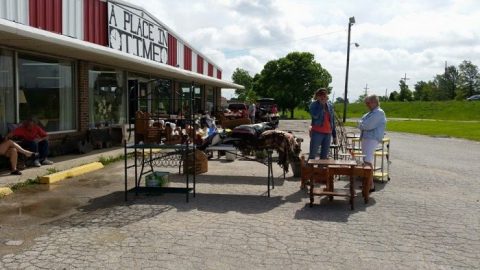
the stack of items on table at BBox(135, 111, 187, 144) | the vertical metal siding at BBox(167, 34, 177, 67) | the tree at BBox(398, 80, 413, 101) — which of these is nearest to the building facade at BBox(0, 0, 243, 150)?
the stack of items on table at BBox(135, 111, 187, 144)

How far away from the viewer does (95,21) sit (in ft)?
49.0

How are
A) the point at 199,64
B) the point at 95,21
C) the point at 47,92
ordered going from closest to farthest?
the point at 47,92 → the point at 95,21 → the point at 199,64

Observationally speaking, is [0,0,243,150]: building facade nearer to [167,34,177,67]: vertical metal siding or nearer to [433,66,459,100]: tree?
[167,34,177,67]: vertical metal siding

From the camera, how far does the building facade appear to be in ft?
36.2

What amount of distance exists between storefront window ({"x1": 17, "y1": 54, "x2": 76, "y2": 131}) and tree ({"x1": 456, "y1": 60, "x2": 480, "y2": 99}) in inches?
3848

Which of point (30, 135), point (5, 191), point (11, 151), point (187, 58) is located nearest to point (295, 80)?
point (187, 58)

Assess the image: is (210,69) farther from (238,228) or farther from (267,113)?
(238,228)

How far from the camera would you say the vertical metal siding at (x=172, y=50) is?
2225cm

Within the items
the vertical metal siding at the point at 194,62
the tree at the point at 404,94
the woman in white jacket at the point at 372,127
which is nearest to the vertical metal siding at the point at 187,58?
the vertical metal siding at the point at 194,62

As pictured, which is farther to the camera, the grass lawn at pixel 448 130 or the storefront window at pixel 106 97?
the grass lawn at pixel 448 130

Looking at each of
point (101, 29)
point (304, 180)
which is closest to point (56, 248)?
point (304, 180)

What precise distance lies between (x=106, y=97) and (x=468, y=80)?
10105cm

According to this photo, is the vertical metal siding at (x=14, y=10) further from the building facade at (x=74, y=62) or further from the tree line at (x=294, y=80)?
the tree line at (x=294, y=80)

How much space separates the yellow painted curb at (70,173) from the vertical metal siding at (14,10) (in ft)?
11.6
